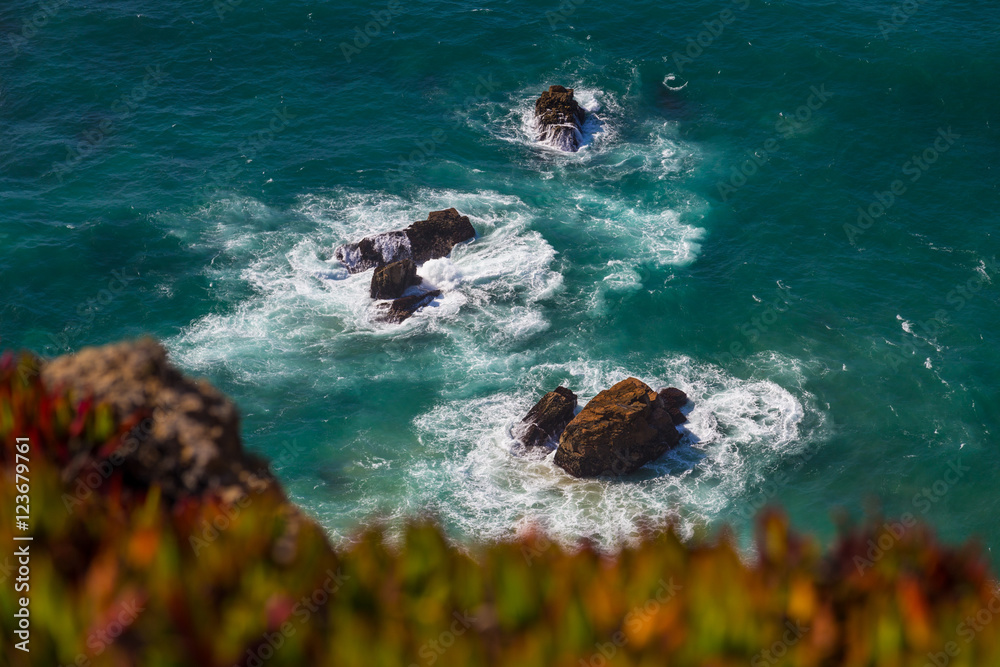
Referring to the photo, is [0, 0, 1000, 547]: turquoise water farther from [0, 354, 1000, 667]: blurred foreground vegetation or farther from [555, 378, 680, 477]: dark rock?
[0, 354, 1000, 667]: blurred foreground vegetation

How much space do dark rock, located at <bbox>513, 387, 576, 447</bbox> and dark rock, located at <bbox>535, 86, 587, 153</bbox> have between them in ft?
78.0

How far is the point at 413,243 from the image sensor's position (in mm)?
48938

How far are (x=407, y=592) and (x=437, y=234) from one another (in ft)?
133

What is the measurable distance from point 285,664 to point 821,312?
42.0 metres

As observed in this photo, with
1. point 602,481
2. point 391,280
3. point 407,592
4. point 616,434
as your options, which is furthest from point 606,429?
point 407,592

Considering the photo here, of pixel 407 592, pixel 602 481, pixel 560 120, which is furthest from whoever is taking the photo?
pixel 560 120

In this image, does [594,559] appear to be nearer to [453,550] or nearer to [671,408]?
[453,550]

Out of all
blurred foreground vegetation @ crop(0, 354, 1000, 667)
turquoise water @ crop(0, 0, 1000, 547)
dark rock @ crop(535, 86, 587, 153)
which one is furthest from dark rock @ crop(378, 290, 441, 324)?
blurred foreground vegetation @ crop(0, 354, 1000, 667)

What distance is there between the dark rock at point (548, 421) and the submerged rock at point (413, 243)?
45.0 ft

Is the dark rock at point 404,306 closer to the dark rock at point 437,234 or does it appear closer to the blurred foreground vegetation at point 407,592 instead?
the dark rock at point 437,234

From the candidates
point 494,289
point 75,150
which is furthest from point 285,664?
point 75,150

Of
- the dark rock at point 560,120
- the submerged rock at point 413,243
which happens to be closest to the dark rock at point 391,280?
the submerged rock at point 413,243

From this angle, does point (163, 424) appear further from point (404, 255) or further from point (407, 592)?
point (404, 255)

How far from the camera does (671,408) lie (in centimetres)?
3988
